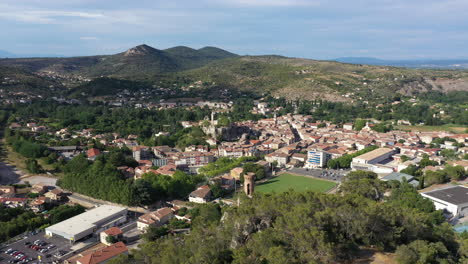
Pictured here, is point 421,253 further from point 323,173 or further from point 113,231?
point 323,173

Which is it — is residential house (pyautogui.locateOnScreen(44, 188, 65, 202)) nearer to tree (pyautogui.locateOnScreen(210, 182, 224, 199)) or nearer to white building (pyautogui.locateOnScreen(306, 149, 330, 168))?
tree (pyautogui.locateOnScreen(210, 182, 224, 199))

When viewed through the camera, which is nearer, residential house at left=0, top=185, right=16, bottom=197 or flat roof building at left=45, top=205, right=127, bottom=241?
flat roof building at left=45, top=205, right=127, bottom=241

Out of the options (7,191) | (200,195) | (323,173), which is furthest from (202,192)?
(7,191)

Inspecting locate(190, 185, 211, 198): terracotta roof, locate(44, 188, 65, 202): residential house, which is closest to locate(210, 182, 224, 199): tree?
locate(190, 185, 211, 198): terracotta roof

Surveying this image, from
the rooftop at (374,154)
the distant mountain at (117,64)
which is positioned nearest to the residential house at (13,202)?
the rooftop at (374,154)

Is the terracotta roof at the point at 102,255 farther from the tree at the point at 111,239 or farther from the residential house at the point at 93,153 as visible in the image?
the residential house at the point at 93,153

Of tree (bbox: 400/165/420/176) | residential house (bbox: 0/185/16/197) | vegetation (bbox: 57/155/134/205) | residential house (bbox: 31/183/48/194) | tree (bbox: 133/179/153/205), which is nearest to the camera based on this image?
tree (bbox: 133/179/153/205)
